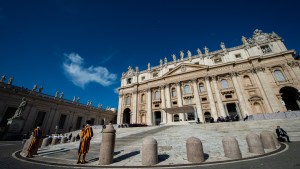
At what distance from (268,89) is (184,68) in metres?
16.6

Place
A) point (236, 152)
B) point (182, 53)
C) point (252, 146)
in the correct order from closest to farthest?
point (236, 152)
point (252, 146)
point (182, 53)

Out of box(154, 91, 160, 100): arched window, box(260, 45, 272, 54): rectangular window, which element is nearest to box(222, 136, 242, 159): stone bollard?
box(154, 91, 160, 100): arched window

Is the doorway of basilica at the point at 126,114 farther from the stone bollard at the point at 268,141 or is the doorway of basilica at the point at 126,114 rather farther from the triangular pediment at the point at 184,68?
the stone bollard at the point at 268,141

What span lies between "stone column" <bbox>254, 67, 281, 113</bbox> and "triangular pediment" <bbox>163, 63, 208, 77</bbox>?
995 cm

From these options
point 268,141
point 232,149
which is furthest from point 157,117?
point 232,149

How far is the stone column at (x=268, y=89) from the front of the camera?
2313 cm

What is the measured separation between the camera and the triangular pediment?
104 ft

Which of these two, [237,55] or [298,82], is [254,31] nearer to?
[237,55]

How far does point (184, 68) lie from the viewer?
33.4 m

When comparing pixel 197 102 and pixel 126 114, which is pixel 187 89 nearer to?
pixel 197 102

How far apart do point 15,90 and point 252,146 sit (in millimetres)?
36518

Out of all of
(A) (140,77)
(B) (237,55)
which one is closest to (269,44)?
(B) (237,55)

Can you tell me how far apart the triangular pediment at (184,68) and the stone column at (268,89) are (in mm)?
9951

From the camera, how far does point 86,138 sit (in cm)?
575
